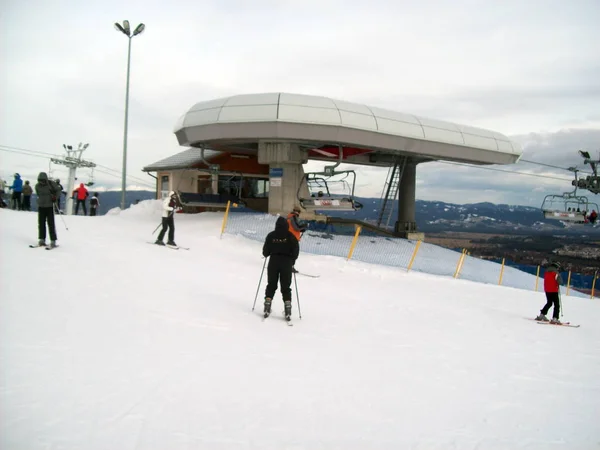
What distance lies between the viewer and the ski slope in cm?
414

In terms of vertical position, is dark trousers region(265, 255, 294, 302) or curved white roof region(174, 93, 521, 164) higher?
curved white roof region(174, 93, 521, 164)

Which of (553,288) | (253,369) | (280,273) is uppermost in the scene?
(280,273)

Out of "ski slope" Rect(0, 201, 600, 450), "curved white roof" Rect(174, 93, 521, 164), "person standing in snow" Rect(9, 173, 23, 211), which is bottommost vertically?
"ski slope" Rect(0, 201, 600, 450)

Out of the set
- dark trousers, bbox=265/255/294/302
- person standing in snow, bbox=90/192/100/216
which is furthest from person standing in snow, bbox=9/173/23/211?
dark trousers, bbox=265/255/294/302

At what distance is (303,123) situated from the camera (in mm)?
20250

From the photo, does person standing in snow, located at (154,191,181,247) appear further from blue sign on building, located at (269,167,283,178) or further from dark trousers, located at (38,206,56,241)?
blue sign on building, located at (269,167,283,178)

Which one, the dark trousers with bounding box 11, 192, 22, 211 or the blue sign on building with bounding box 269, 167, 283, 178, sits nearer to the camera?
the blue sign on building with bounding box 269, 167, 283, 178

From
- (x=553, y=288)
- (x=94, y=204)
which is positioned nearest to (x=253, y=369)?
(x=553, y=288)

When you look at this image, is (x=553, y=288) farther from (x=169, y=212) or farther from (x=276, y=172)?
(x=276, y=172)

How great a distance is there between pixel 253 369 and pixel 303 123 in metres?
15.9

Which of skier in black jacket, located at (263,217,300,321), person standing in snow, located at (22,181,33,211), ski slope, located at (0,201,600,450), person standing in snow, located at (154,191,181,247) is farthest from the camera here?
person standing in snow, located at (22,181,33,211)

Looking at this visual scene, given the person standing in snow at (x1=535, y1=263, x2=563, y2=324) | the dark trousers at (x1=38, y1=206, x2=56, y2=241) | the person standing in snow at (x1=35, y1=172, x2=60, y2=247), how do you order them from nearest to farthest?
the person standing in snow at (x1=35, y1=172, x2=60, y2=247), the dark trousers at (x1=38, y1=206, x2=56, y2=241), the person standing in snow at (x1=535, y1=263, x2=563, y2=324)

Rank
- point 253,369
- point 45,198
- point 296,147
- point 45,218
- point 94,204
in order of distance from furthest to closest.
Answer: point 94,204
point 296,147
point 45,218
point 45,198
point 253,369

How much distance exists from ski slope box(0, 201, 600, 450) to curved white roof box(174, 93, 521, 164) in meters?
10.5
